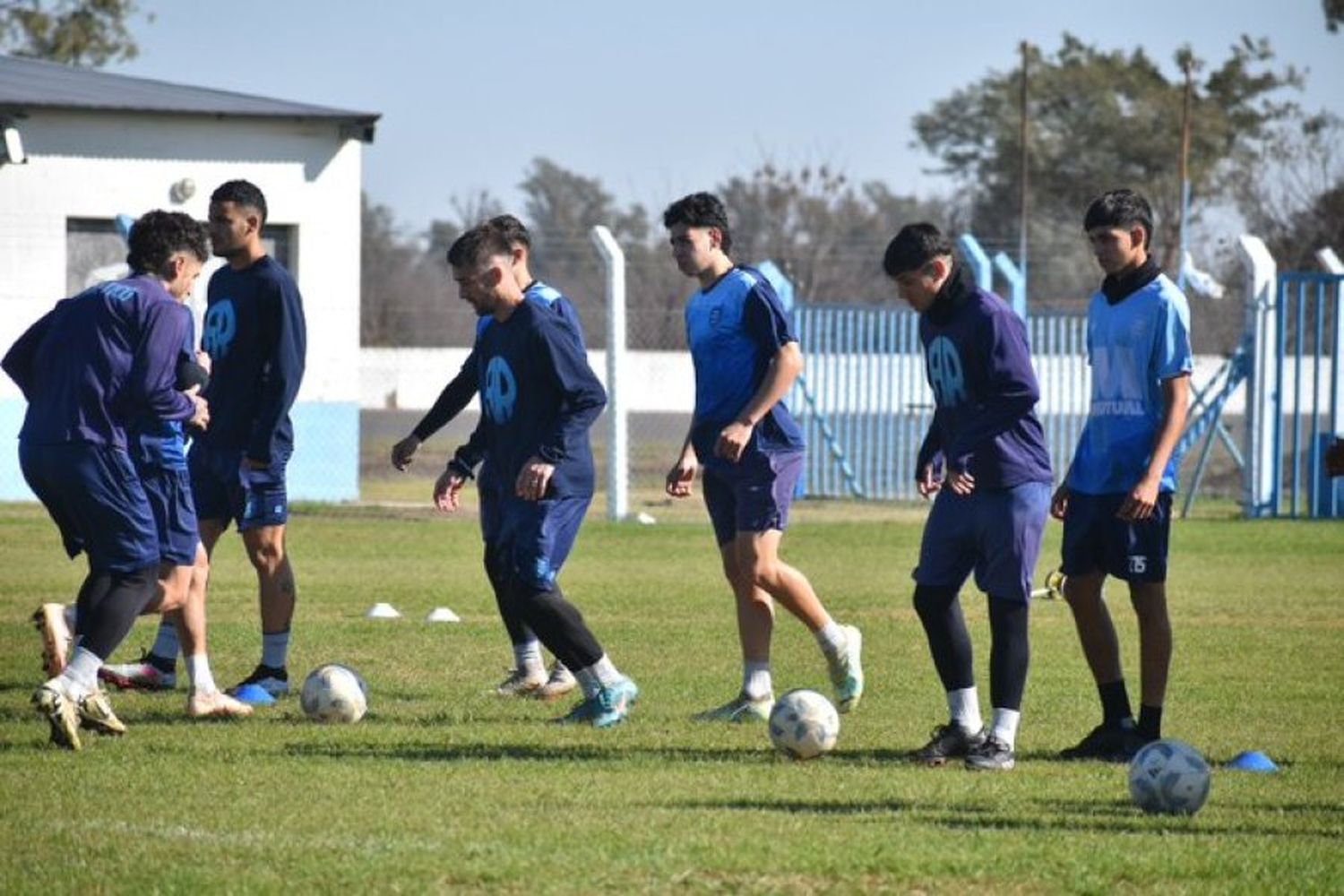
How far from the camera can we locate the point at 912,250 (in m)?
8.65

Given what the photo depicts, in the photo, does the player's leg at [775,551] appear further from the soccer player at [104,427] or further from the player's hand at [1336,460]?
the soccer player at [104,427]

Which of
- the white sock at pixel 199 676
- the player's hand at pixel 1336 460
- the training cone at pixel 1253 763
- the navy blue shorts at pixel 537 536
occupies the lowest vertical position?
the training cone at pixel 1253 763

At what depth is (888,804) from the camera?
7.62 meters

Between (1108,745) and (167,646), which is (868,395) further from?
(1108,745)

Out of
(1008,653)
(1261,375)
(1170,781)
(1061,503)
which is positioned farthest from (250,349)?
(1261,375)

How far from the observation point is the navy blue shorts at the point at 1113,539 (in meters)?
8.85

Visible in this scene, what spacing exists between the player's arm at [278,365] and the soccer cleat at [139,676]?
3.75 ft

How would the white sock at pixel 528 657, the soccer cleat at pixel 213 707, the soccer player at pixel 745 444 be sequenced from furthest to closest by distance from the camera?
the white sock at pixel 528 657 < the soccer player at pixel 745 444 < the soccer cleat at pixel 213 707

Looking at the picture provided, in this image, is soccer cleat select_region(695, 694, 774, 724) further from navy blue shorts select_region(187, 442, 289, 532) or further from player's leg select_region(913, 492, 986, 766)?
navy blue shorts select_region(187, 442, 289, 532)

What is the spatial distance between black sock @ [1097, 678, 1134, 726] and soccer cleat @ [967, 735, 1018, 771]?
72cm

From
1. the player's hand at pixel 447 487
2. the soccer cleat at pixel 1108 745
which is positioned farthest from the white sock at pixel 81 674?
the soccer cleat at pixel 1108 745

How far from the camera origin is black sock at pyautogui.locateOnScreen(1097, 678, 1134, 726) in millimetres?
9020

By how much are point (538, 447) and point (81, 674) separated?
2.02 meters

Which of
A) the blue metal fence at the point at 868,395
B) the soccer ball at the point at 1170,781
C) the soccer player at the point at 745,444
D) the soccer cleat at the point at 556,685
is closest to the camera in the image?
the soccer ball at the point at 1170,781
